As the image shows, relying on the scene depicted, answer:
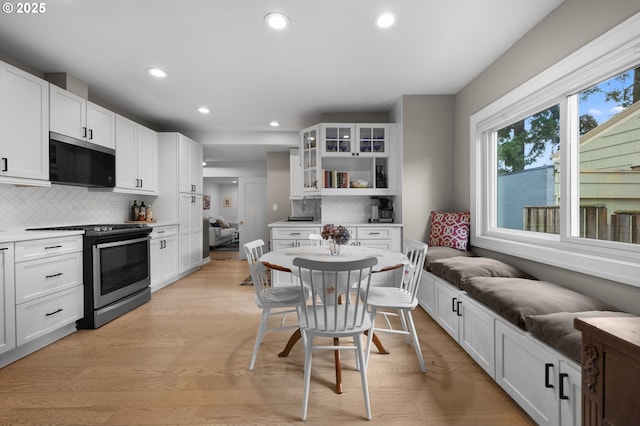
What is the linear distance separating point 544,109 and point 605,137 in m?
0.62

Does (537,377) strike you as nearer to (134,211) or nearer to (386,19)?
(386,19)

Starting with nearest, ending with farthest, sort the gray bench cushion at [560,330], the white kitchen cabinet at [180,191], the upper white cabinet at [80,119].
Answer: the gray bench cushion at [560,330] → the upper white cabinet at [80,119] → the white kitchen cabinet at [180,191]

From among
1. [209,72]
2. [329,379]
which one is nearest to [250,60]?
[209,72]

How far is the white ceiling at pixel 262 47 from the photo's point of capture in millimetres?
2125

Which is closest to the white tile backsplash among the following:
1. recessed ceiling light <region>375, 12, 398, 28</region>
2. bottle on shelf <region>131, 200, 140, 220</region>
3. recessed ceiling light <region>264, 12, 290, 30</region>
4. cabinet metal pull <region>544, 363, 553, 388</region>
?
bottle on shelf <region>131, 200, 140, 220</region>

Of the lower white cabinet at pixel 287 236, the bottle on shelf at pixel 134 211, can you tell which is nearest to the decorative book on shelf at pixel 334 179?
the lower white cabinet at pixel 287 236

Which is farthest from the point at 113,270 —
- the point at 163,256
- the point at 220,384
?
the point at 220,384

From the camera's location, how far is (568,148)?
213 centimetres

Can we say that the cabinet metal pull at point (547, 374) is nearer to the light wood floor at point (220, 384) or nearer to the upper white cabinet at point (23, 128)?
the light wood floor at point (220, 384)

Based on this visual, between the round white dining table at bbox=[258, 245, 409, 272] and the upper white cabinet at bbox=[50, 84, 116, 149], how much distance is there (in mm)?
2475

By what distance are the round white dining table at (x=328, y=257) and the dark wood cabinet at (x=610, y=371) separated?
109 centimetres

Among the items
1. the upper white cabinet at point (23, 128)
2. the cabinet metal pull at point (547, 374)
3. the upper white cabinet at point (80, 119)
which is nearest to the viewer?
the cabinet metal pull at point (547, 374)

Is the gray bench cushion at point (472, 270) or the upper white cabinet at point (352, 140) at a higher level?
the upper white cabinet at point (352, 140)

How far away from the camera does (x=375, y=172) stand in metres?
4.25
